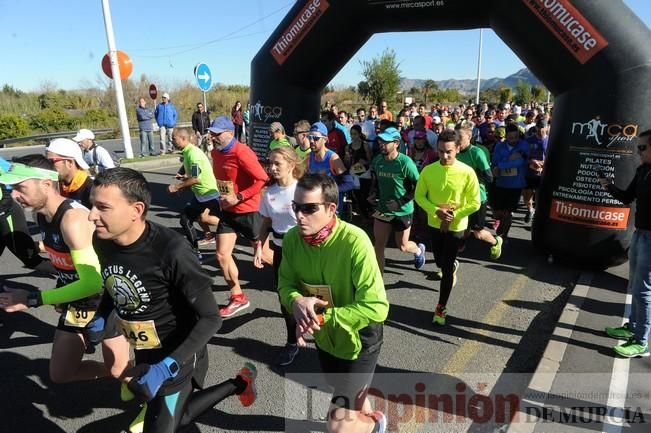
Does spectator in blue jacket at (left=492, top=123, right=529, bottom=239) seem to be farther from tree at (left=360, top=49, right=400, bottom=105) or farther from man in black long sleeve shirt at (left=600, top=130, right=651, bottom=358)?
tree at (left=360, top=49, right=400, bottom=105)

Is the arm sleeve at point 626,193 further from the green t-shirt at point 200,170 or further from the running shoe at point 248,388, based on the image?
the green t-shirt at point 200,170

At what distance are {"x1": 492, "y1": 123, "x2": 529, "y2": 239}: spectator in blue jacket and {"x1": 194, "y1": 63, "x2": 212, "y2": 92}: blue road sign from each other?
7.92m

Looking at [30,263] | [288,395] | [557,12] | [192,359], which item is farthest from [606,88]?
[30,263]

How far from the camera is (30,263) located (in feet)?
10.4

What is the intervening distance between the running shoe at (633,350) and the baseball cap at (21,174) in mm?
4481

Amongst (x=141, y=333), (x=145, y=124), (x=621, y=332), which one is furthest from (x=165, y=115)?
(x=621, y=332)

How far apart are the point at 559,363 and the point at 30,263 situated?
4.16 metres

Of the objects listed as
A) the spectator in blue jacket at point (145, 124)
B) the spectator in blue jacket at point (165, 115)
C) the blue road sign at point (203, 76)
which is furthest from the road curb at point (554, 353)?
the spectator in blue jacket at point (145, 124)

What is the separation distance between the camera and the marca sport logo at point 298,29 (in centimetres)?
721

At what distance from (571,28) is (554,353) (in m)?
3.90

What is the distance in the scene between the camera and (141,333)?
2.25 m

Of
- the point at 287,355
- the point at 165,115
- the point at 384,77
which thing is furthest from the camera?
the point at 384,77

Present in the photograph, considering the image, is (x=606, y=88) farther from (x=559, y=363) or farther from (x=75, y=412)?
(x=75, y=412)

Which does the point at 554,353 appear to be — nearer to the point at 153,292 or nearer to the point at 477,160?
the point at 477,160
